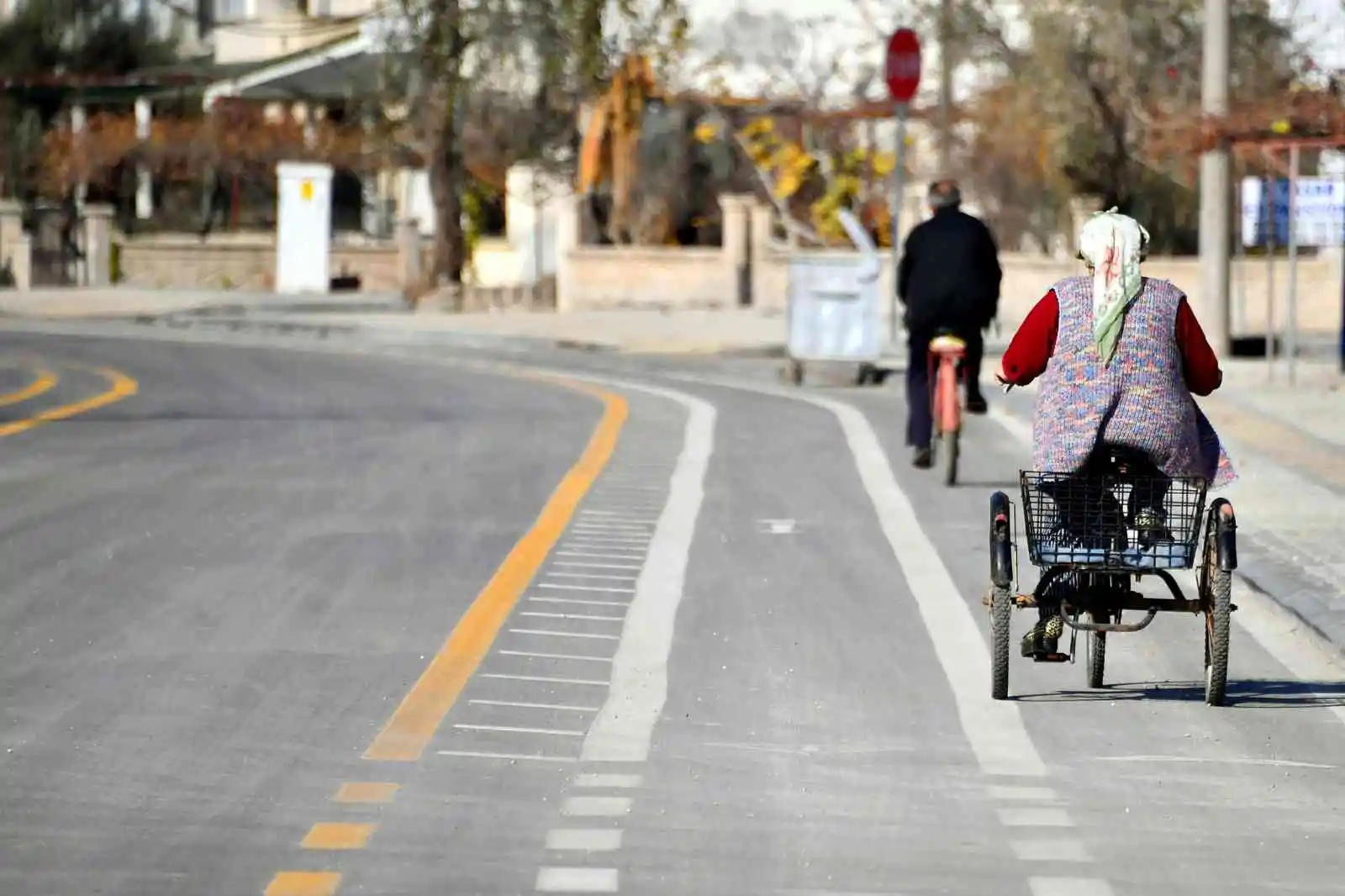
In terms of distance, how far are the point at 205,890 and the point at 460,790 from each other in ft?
4.45

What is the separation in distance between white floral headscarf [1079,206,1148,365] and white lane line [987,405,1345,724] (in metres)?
1.43

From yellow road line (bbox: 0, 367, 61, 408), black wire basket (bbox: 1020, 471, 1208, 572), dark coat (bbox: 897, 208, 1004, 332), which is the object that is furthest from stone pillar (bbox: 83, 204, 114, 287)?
black wire basket (bbox: 1020, 471, 1208, 572)

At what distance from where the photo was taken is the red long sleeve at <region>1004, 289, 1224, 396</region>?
9.83m

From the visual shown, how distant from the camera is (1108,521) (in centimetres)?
962

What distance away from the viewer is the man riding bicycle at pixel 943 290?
17969 mm

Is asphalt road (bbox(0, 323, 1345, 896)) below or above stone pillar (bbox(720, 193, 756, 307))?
below

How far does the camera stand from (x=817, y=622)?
11.6m

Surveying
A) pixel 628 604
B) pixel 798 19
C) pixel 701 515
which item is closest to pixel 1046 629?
pixel 628 604

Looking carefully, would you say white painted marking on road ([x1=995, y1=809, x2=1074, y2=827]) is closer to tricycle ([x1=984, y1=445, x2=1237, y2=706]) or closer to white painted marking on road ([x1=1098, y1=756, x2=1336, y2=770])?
white painted marking on road ([x1=1098, y1=756, x2=1336, y2=770])

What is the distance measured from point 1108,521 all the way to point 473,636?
266cm

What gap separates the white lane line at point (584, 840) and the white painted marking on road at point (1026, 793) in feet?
3.85

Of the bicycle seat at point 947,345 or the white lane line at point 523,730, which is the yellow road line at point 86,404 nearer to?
the bicycle seat at point 947,345

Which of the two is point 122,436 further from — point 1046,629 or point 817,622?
point 1046,629

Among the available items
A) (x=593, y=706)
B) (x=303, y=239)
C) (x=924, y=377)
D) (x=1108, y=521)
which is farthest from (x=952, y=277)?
(x=303, y=239)
